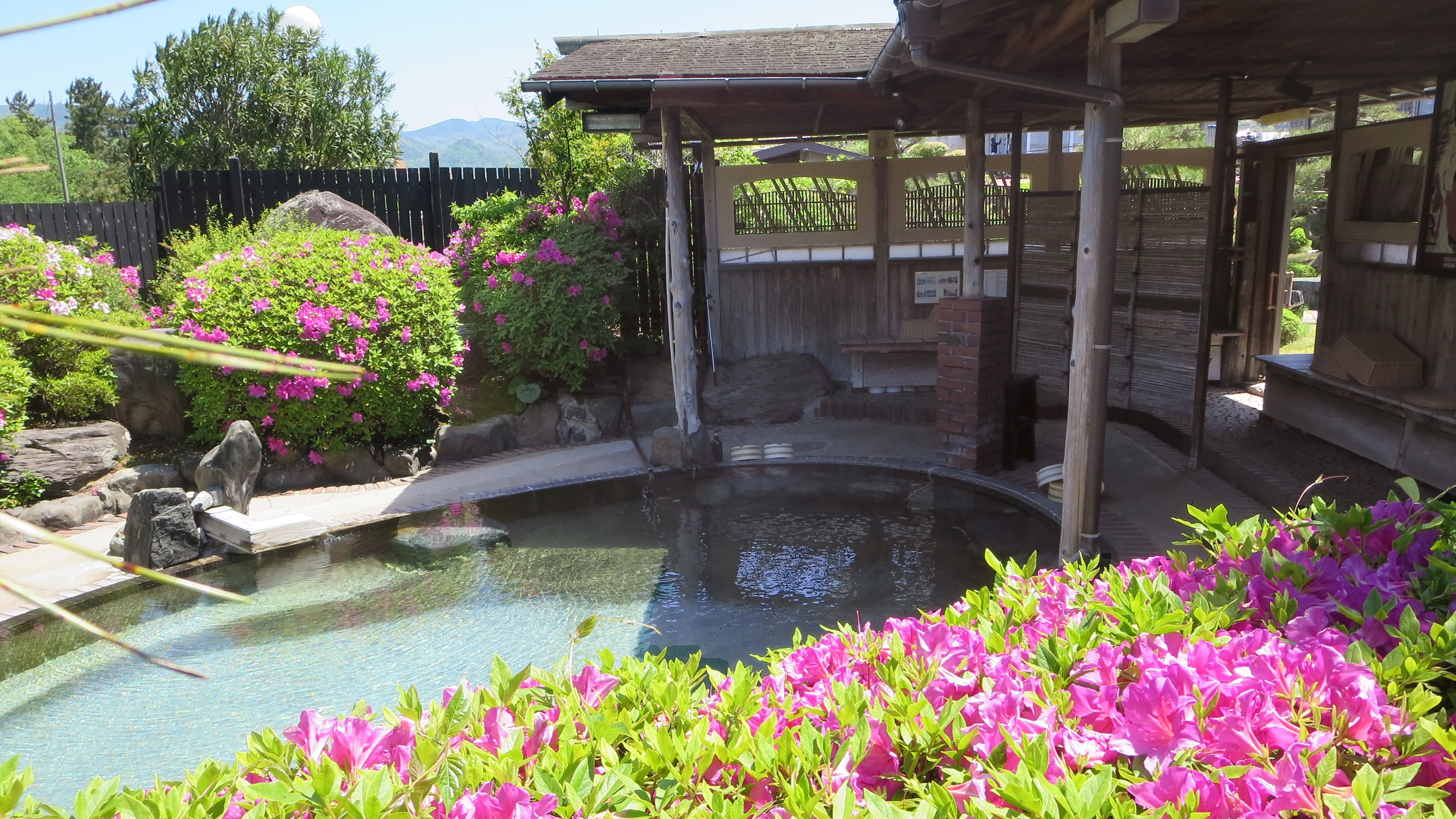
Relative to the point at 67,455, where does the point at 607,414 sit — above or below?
below

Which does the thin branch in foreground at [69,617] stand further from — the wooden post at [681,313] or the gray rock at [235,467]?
the wooden post at [681,313]

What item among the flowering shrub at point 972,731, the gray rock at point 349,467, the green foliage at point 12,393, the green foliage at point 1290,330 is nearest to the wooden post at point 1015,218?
the gray rock at point 349,467

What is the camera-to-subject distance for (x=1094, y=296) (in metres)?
5.04

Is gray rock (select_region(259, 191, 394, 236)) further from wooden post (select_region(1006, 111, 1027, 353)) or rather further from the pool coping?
wooden post (select_region(1006, 111, 1027, 353))

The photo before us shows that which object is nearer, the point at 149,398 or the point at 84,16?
the point at 84,16

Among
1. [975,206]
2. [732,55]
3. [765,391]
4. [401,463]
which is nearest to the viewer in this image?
[975,206]

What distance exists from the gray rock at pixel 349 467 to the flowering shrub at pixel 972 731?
6838 mm

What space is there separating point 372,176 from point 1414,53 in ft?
41.2

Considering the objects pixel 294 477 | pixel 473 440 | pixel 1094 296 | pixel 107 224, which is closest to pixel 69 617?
pixel 1094 296

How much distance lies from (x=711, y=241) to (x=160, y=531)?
613 cm

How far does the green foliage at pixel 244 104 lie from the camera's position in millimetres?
21328

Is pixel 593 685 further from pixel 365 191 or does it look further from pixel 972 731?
pixel 365 191

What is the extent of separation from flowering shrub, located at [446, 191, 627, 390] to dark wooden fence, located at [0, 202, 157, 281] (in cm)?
479

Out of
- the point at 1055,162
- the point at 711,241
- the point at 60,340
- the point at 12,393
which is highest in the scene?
the point at 1055,162
